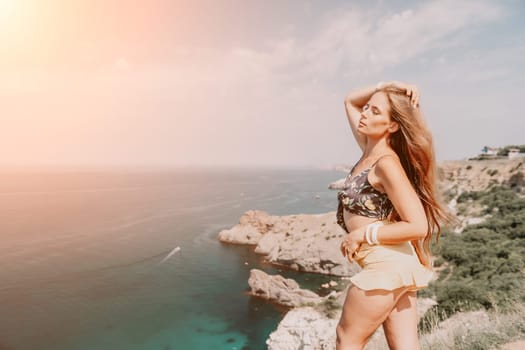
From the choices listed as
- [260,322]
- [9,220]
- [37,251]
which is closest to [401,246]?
[260,322]

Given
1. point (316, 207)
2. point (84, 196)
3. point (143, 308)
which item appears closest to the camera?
point (143, 308)

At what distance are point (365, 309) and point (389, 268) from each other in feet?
0.88

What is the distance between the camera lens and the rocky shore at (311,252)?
1629 centimetres

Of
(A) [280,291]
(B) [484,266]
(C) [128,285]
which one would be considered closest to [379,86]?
(B) [484,266]

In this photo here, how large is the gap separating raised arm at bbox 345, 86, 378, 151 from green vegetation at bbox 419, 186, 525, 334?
3874 millimetres

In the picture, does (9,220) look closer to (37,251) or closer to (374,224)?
(37,251)

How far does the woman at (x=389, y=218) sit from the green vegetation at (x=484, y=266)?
3.56m

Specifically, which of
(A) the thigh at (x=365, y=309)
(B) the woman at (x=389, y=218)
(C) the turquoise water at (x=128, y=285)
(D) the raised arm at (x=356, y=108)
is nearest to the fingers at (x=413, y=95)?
(B) the woman at (x=389, y=218)

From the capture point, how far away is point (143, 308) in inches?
1085

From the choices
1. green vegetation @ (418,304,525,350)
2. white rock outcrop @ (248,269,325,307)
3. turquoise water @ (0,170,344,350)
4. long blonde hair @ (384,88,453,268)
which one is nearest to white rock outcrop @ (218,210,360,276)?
turquoise water @ (0,170,344,350)

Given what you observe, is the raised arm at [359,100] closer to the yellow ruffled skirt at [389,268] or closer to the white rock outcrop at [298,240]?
the yellow ruffled skirt at [389,268]

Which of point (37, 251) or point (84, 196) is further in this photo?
point (84, 196)

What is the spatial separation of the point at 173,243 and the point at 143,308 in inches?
740

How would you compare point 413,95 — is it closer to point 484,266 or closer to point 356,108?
point 356,108
